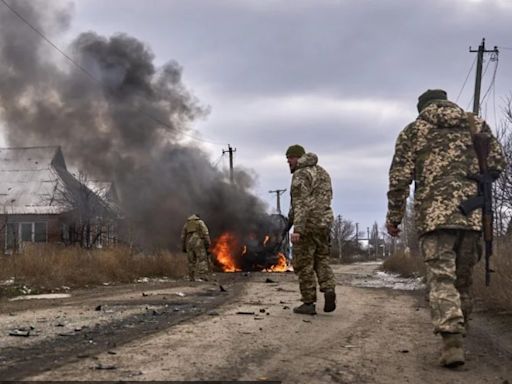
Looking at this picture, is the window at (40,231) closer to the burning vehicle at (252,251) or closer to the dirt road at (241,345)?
the burning vehicle at (252,251)

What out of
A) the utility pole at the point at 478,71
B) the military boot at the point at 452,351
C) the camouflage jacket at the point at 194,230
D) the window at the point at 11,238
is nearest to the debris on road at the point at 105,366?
the military boot at the point at 452,351

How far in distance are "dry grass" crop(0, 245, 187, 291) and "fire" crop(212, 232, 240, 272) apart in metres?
7.12

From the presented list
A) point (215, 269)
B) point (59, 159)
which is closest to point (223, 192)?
point (215, 269)

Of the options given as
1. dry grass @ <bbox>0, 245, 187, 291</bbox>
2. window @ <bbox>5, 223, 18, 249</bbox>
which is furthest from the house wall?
dry grass @ <bbox>0, 245, 187, 291</bbox>

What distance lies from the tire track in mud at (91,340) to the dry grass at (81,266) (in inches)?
206

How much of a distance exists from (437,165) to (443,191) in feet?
0.72

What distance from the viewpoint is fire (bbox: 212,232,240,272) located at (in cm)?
2630

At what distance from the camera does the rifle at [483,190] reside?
4469mm

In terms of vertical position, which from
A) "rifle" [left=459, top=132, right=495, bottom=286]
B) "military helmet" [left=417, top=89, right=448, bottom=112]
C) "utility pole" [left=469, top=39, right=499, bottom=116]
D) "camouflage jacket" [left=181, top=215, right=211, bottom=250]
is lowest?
"camouflage jacket" [left=181, top=215, right=211, bottom=250]

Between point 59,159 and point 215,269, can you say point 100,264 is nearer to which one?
point 215,269

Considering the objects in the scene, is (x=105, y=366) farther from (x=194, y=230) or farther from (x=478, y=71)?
(x=478, y=71)

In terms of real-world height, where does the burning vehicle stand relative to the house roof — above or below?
below

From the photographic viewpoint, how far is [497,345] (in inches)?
200

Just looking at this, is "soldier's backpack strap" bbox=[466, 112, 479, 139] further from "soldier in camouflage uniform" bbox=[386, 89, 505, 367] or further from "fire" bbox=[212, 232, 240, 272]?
"fire" bbox=[212, 232, 240, 272]
